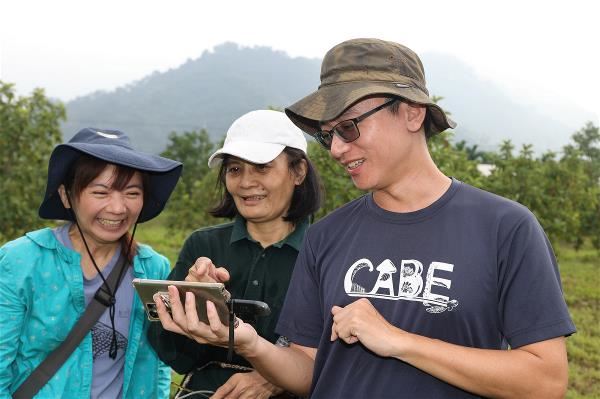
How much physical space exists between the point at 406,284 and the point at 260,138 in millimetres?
1147

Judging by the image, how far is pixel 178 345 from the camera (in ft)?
8.50

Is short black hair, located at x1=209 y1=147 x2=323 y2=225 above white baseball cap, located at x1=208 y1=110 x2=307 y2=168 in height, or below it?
below

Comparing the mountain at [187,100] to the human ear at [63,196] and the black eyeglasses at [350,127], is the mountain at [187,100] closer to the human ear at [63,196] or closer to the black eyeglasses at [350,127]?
the human ear at [63,196]

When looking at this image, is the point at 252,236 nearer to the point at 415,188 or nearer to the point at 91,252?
the point at 91,252

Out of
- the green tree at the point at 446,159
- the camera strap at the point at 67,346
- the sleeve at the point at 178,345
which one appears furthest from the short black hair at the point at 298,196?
the green tree at the point at 446,159

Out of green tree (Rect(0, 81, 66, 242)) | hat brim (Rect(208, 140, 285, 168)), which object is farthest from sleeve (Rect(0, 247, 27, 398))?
green tree (Rect(0, 81, 66, 242))

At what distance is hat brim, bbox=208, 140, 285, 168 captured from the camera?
2666 millimetres

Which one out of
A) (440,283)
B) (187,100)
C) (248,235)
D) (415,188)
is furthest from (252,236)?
(187,100)

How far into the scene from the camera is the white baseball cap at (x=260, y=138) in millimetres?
2689

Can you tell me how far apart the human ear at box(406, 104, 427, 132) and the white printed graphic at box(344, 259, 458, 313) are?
45 centimetres

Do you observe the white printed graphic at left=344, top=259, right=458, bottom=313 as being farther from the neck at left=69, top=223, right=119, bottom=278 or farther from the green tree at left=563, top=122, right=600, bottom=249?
the green tree at left=563, top=122, right=600, bottom=249

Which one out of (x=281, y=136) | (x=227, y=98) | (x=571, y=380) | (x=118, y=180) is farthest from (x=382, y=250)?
(x=227, y=98)

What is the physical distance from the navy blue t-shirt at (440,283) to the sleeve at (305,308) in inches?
3.1

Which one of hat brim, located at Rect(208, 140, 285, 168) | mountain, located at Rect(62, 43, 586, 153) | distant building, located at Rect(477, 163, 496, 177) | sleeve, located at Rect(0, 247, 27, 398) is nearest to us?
sleeve, located at Rect(0, 247, 27, 398)
